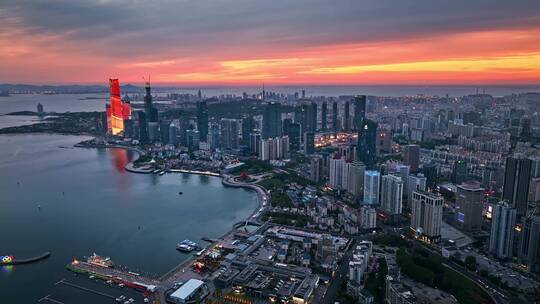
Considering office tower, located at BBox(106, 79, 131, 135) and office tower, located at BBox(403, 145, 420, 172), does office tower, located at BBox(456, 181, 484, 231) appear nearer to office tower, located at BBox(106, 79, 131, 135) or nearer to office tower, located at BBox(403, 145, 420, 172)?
office tower, located at BBox(403, 145, 420, 172)

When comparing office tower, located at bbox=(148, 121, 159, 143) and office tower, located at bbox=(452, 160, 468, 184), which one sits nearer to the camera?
office tower, located at bbox=(452, 160, 468, 184)

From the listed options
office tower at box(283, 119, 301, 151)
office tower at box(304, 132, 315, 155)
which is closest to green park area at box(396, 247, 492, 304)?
A: office tower at box(304, 132, 315, 155)

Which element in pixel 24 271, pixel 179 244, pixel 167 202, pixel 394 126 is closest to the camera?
pixel 24 271

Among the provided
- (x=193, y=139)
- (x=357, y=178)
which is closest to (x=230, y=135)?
(x=193, y=139)

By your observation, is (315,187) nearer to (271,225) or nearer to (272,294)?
(271,225)

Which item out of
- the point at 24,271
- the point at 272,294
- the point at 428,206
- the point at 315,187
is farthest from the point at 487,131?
the point at 24,271

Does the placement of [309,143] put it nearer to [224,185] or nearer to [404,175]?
[224,185]
